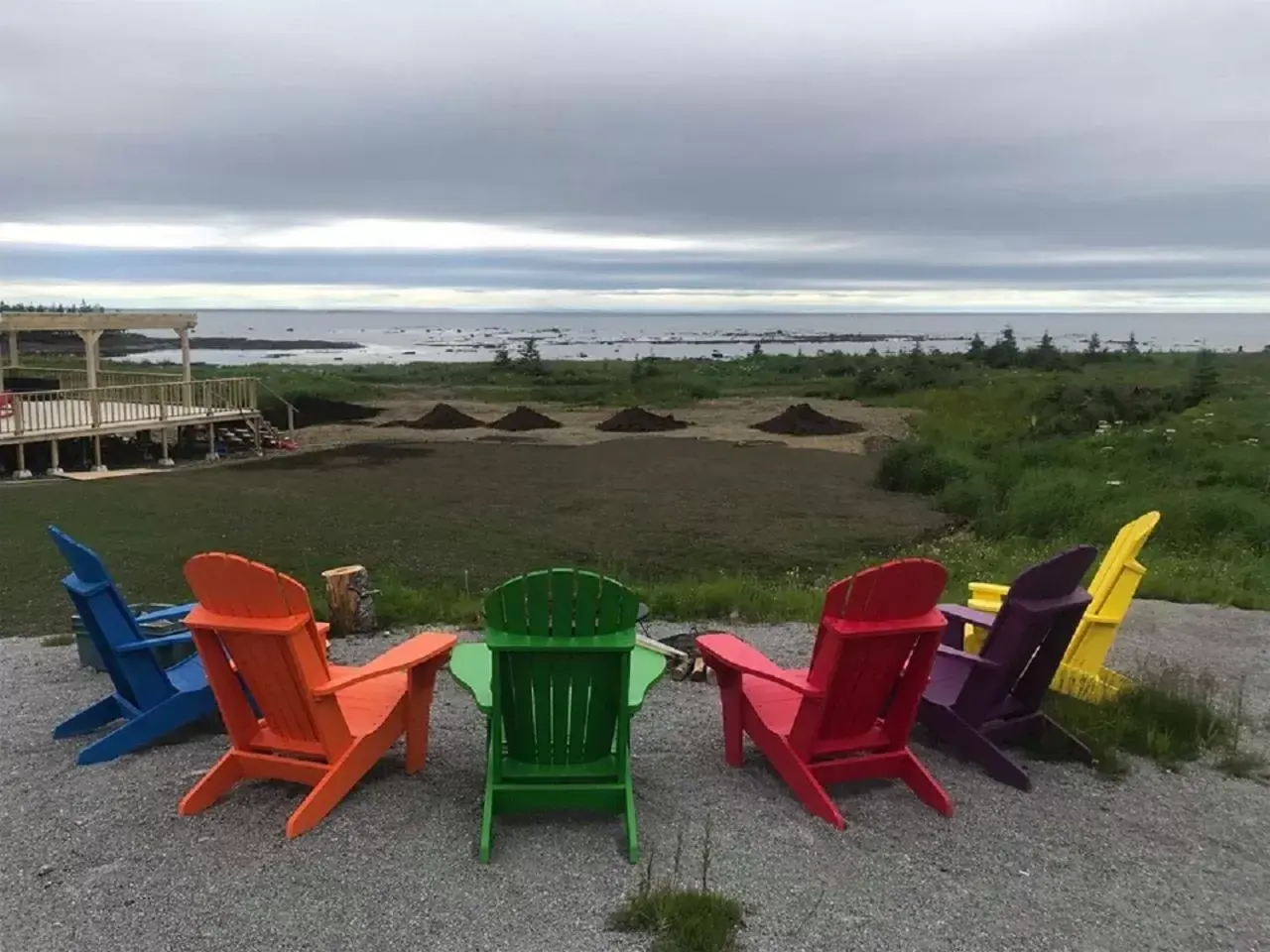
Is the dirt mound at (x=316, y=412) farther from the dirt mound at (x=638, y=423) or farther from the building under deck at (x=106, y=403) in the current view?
the dirt mound at (x=638, y=423)

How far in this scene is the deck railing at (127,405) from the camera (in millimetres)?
16312

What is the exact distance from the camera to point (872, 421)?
26.0 m

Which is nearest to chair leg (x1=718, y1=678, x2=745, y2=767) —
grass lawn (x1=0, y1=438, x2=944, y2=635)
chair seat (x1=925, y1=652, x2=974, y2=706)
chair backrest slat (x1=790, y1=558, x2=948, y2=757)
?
chair backrest slat (x1=790, y1=558, x2=948, y2=757)

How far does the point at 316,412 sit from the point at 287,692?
930 inches

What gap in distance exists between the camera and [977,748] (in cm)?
428

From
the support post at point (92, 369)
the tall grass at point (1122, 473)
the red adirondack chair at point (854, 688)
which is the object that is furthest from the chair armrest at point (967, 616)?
the support post at point (92, 369)

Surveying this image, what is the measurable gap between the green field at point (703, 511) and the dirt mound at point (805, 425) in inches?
76.4

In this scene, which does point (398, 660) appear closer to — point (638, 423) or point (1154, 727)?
point (1154, 727)

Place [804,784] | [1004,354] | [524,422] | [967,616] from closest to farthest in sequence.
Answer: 1. [804,784]
2. [967,616]
3. [524,422]
4. [1004,354]

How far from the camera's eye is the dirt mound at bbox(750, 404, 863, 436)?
23125 mm

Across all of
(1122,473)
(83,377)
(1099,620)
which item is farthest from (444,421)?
(1099,620)

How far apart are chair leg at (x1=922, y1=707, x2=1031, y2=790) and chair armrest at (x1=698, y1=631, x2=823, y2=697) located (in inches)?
30.4

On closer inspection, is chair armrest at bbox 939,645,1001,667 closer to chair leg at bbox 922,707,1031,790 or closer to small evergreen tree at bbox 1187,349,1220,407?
chair leg at bbox 922,707,1031,790

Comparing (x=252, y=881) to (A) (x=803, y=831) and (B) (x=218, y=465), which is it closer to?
(A) (x=803, y=831)
